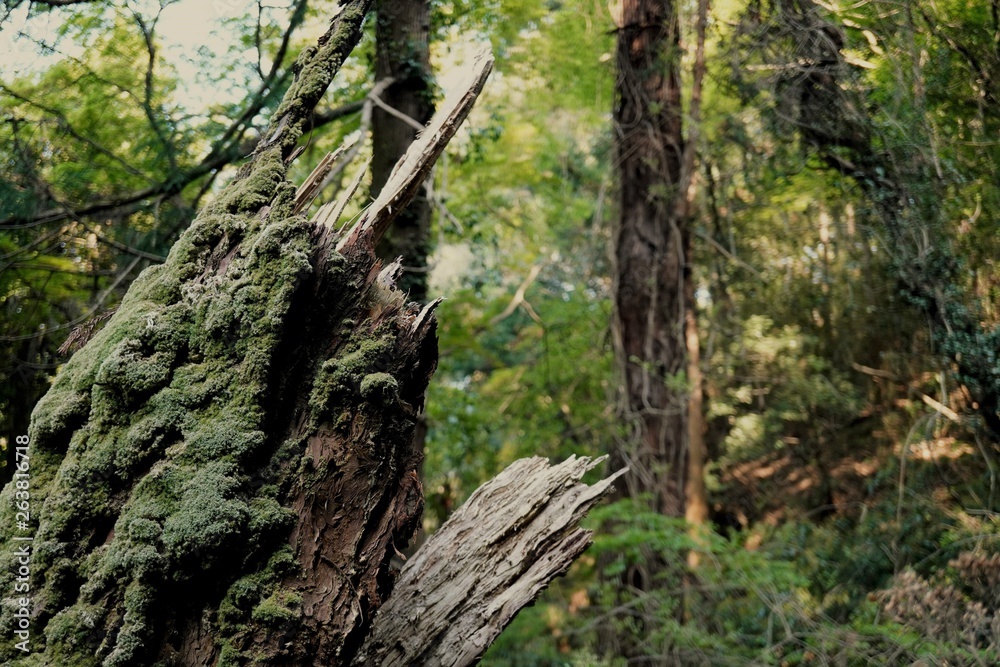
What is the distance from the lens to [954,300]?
6.00 meters

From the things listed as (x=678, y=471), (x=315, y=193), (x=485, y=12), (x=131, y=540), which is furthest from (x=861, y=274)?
(x=131, y=540)

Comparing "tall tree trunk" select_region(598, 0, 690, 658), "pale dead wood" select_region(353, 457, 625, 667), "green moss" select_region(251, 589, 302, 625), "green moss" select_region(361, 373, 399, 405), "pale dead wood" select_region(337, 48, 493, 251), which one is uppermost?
"pale dead wood" select_region(337, 48, 493, 251)

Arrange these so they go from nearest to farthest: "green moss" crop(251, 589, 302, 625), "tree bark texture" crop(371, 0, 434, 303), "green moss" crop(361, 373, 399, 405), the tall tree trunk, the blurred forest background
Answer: "green moss" crop(251, 589, 302, 625) → "green moss" crop(361, 373, 399, 405) → the blurred forest background → "tree bark texture" crop(371, 0, 434, 303) → the tall tree trunk

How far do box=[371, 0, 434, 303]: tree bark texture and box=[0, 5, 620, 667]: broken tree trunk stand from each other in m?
3.74

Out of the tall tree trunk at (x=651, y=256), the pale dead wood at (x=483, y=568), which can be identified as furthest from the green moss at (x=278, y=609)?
the tall tree trunk at (x=651, y=256)

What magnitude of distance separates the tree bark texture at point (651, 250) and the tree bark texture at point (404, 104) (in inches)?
87.1

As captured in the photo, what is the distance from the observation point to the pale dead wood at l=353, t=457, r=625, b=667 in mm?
2539

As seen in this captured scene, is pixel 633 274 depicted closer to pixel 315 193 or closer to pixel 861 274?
pixel 861 274

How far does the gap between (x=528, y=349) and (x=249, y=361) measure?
963cm

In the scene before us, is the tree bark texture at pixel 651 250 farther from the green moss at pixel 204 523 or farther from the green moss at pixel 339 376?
the green moss at pixel 204 523

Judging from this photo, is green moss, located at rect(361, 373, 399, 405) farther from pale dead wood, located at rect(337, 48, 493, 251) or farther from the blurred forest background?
the blurred forest background

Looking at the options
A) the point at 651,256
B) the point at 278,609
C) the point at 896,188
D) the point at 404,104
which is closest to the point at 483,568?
the point at 278,609

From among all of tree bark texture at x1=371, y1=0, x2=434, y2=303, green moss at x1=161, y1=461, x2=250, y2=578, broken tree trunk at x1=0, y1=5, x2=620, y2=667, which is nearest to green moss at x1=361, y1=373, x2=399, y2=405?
broken tree trunk at x1=0, y1=5, x2=620, y2=667

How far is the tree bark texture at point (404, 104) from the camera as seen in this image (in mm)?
6324
